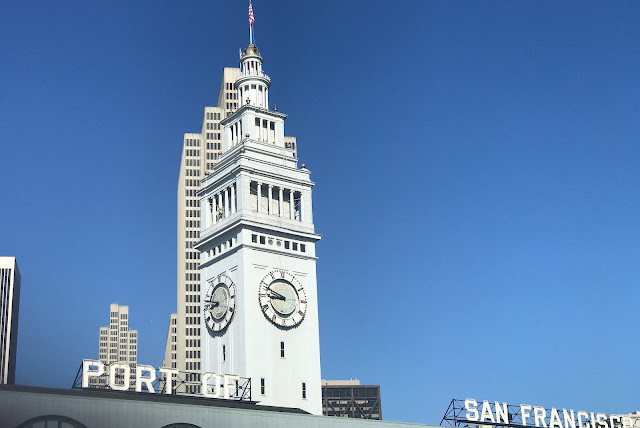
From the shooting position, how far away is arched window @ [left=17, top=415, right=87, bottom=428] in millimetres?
70125

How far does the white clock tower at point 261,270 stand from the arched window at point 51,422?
3379 cm

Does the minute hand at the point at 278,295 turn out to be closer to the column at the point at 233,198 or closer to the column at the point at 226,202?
the column at the point at 233,198

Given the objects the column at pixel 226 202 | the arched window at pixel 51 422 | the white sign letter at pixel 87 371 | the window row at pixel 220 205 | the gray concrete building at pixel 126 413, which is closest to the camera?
the gray concrete building at pixel 126 413

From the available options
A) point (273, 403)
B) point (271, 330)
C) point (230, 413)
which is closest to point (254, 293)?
point (271, 330)

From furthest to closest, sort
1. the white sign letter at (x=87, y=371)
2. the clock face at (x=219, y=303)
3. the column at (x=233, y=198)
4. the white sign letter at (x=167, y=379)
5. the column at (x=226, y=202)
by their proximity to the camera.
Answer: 1. the column at (x=226, y=202)
2. the column at (x=233, y=198)
3. the clock face at (x=219, y=303)
4. the white sign letter at (x=167, y=379)
5. the white sign letter at (x=87, y=371)

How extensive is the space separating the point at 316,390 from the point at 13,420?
4720 centimetres

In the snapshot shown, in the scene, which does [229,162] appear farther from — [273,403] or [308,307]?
[273,403]

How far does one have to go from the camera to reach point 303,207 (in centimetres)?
11812

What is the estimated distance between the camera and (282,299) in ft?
367

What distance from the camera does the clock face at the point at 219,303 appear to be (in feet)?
362

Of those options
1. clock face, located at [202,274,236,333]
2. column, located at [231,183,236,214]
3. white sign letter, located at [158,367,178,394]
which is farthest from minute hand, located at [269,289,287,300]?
white sign letter, located at [158,367,178,394]

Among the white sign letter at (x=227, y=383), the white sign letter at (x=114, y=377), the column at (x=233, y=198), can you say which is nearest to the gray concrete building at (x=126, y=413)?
the white sign letter at (x=114, y=377)

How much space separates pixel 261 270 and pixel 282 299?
13.6 ft

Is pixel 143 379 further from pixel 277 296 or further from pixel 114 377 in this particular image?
pixel 277 296
